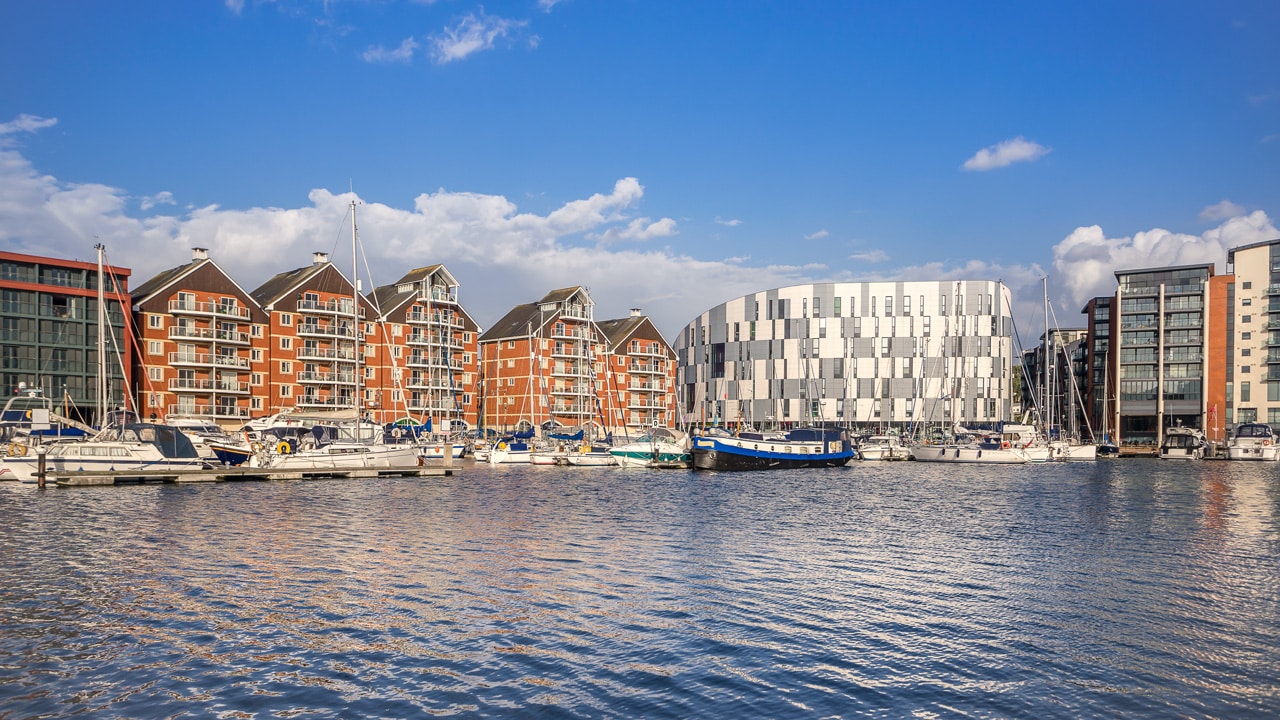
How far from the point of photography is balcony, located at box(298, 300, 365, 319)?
120 meters

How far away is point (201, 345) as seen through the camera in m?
113

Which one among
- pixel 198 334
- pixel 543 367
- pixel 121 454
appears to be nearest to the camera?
pixel 121 454

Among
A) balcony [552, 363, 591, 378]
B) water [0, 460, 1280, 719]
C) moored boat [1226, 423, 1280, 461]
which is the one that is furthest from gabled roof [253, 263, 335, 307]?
moored boat [1226, 423, 1280, 461]

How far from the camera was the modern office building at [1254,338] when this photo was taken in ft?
507

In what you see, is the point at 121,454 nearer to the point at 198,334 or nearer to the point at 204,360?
the point at 204,360

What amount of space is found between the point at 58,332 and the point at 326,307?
2880cm

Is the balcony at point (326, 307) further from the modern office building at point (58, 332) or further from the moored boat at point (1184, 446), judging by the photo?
the moored boat at point (1184, 446)

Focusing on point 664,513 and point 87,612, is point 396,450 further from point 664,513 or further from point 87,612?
point 87,612

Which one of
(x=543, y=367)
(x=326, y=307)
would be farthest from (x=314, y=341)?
(x=543, y=367)

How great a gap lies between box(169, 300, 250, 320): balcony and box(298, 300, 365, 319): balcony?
6820 mm

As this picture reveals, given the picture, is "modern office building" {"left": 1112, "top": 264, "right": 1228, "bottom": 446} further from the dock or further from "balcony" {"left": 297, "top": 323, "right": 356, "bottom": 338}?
the dock

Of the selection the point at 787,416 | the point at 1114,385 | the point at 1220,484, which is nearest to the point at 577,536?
the point at 1220,484

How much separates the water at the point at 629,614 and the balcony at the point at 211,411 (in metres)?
68.3

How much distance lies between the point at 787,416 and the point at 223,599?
485 ft
